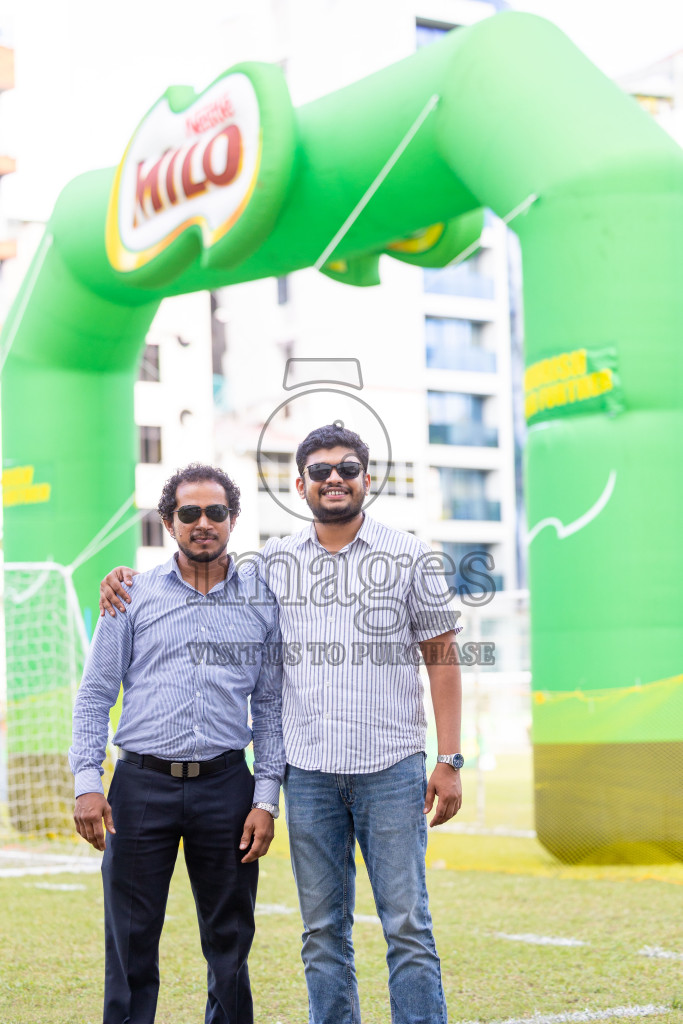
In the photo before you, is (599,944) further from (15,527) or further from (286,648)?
(15,527)

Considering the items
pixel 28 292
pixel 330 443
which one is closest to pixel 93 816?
pixel 330 443

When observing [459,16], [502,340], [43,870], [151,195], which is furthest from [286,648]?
[502,340]

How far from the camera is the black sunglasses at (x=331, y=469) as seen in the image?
131 inches

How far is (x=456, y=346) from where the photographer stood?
40750mm

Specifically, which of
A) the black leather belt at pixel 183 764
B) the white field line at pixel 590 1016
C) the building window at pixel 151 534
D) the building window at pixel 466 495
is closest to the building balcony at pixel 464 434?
the building window at pixel 466 495

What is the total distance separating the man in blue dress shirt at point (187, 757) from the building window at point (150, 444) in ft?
93.2

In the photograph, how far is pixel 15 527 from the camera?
909 cm

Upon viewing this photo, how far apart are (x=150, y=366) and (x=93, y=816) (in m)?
29.7

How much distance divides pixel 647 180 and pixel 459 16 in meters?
Result: 23.7

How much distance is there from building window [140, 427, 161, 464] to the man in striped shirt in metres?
28.5

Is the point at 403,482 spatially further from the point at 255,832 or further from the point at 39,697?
the point at 255,832

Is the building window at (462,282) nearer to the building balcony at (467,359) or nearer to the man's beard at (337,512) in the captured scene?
the building balcony at (467,359)

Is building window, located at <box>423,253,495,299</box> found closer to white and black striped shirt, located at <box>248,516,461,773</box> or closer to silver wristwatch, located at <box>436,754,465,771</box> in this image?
white and black striped shirt, located at <box>248,516,461,773</box>

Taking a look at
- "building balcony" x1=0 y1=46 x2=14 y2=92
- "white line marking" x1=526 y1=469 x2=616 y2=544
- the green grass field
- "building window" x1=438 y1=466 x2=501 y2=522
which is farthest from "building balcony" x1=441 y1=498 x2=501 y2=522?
"white line marking" x1=526 y1=469 x2=616 y2=544
